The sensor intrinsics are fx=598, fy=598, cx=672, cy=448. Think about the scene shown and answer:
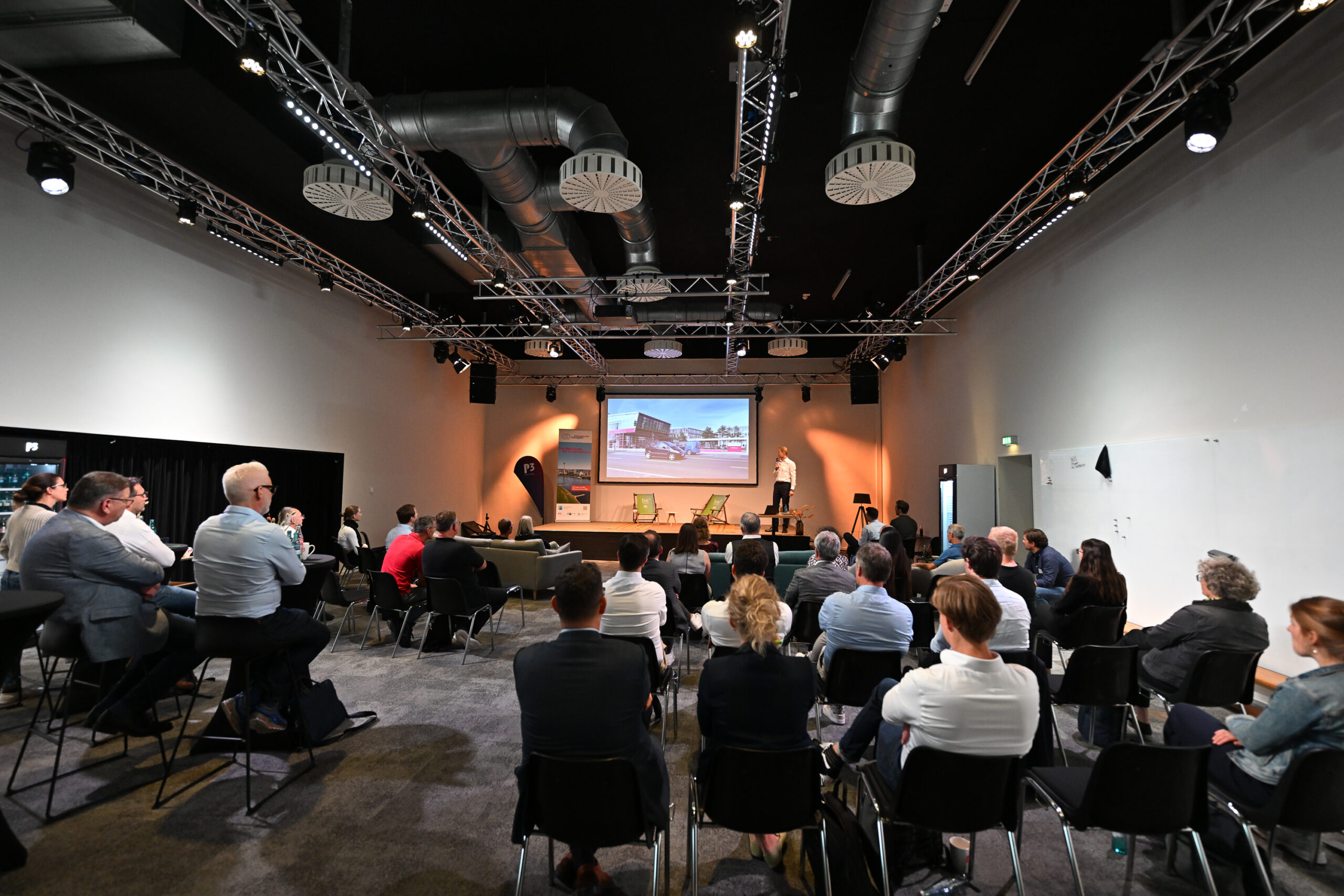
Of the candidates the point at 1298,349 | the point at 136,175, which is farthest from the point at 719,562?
the point at 136,175

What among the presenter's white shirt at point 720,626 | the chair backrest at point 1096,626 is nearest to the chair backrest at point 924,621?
the chair backrest at point 1096,626

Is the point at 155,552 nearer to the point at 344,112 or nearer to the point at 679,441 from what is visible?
the point at 344,112

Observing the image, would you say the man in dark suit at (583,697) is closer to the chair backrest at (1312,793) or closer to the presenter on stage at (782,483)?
the chair backrest at (1312,793)

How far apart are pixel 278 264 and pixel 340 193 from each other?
11.2 ft

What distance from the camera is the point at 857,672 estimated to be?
305 centimetres

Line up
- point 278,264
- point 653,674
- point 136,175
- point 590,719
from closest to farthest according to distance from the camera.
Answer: point 590,719, point 653,674, point 136,175, point 278,264

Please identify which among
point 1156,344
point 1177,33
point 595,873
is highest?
point 1177,33

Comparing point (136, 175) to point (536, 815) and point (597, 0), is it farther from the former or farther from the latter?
point (536, 815)

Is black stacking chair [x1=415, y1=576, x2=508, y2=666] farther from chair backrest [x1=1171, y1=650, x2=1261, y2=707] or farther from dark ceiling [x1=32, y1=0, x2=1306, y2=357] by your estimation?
chair backrest [x1=1171, y1=650, x2=1261, y2=707]

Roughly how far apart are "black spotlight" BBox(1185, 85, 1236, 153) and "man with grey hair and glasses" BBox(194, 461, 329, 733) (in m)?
6.10

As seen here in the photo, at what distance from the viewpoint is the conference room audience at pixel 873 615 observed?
3.03 meters

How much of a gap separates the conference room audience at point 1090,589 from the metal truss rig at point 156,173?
26.2 feet

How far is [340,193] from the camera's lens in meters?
5.32

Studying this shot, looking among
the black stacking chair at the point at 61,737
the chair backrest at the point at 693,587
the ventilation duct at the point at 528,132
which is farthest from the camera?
the chair backrest at the point at 693,587
